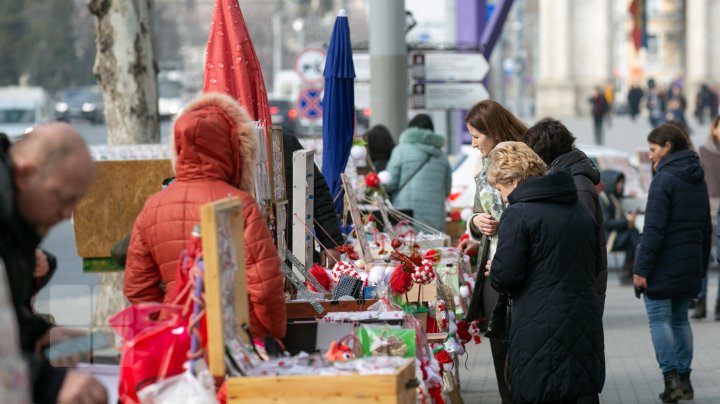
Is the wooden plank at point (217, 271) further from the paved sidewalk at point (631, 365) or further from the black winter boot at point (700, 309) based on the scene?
the black winter boot at point (700, 309)

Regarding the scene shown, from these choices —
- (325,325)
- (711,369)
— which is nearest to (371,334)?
(325,325)

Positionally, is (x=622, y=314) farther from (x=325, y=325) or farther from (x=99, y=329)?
(x=99, y=329)

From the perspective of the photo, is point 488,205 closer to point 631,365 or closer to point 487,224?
point 487,224

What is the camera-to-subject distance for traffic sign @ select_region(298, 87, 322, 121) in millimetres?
25694

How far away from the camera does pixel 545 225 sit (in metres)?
7.00

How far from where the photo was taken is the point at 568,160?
8320mm

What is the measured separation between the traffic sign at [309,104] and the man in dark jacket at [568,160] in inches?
681

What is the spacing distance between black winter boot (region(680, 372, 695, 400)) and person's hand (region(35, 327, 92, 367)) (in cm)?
575

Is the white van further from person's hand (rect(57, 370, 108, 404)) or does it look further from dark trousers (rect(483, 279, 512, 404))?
person's hand (rect(57, 370, 108, 404))

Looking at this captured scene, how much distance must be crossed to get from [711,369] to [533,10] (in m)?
103

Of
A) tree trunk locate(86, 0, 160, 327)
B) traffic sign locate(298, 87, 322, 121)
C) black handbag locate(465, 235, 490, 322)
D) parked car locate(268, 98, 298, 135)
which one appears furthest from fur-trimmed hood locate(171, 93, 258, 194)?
parked car locate(268, 98, 298, 135)

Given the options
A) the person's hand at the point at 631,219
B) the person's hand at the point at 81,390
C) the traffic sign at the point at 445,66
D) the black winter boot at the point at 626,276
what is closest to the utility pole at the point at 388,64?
the traffic sign at the point at 445,66

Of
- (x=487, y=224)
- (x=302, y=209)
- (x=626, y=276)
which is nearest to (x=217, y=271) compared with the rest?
(x=487, y=224)

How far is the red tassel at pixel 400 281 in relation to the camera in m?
8.12
